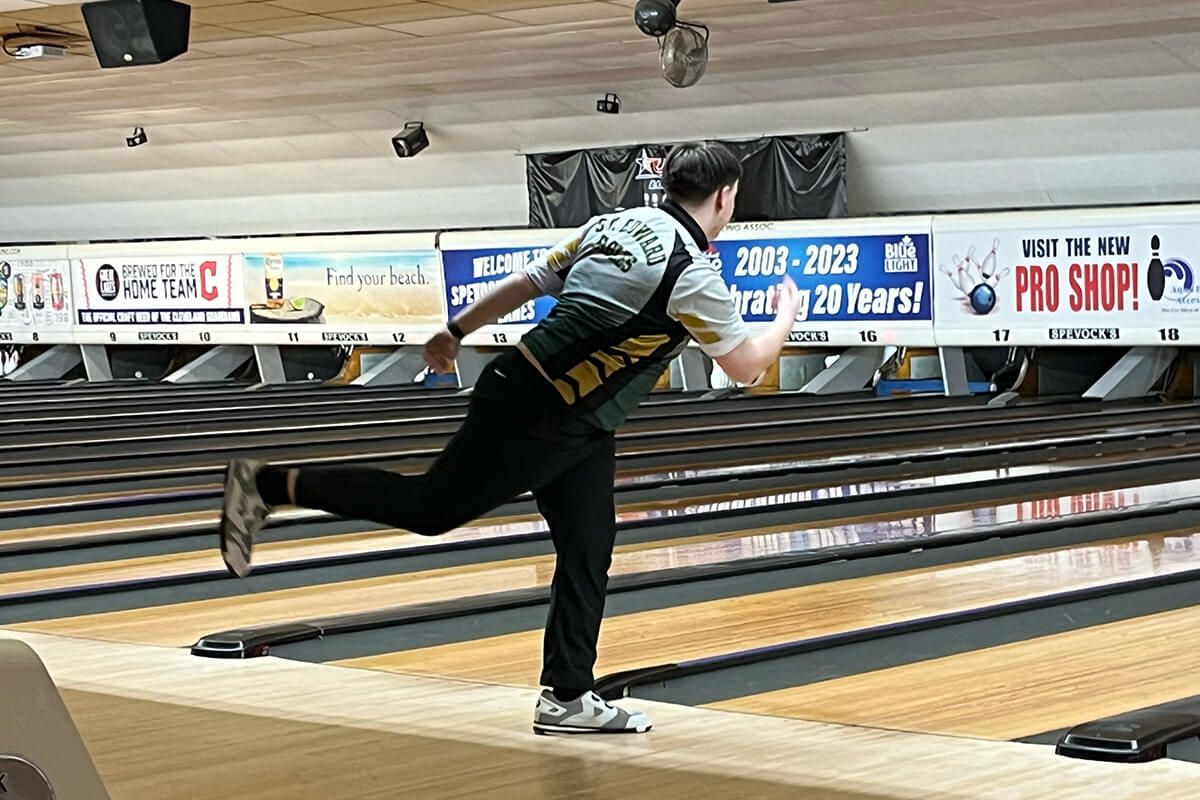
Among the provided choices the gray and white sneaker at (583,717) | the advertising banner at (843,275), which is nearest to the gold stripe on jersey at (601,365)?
the gray and white sneaker at (583,717)

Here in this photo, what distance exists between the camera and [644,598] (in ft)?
17.0

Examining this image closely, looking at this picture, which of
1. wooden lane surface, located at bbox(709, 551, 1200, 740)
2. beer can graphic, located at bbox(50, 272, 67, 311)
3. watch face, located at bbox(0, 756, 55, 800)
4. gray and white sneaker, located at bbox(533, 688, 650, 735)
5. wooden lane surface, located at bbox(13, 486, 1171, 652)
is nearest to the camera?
watch face, located at bbox(0, 756, 55, 800)

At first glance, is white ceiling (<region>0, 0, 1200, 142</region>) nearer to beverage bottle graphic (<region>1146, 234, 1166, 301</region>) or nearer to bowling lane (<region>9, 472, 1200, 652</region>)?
beverage bottle graphic (<region>1146, 234, 1166, 301</region>)

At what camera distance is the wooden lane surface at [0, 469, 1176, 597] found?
19.1 feet

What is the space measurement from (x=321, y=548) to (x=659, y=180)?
8747 mm

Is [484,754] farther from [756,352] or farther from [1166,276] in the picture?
[1166,276]

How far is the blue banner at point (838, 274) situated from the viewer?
1190 cm

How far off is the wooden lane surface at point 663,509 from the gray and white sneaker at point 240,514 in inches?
116

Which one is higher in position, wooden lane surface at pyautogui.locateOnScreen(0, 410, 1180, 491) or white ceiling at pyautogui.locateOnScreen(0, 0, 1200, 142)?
white ceiling at pyautogui.locateOnScreen(0, 0, 1200, 142)

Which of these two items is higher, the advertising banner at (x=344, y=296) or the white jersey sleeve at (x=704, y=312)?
the advertising banner at (x=344, y=296)

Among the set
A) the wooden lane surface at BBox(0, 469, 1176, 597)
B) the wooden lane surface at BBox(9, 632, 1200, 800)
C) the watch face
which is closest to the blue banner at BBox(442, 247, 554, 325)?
the wooden lane surface at BBox(0, 469, 1176, 597)

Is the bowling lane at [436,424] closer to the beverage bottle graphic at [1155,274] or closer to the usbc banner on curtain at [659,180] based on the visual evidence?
the beverage bottle graphic at [1155,274]

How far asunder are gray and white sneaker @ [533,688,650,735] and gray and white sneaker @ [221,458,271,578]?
713 millimetres

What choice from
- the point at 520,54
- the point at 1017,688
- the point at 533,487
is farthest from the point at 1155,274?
the point at 533,487
